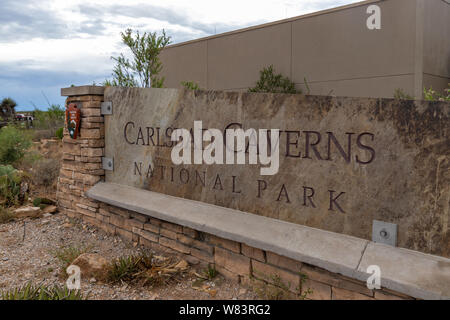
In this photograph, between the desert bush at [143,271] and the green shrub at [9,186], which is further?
the green shrub at [9,186]

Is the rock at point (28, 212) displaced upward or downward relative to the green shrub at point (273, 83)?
downward

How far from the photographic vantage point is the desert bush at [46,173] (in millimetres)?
6938

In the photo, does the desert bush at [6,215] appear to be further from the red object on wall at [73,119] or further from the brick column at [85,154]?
the red object on wall at [73,119]

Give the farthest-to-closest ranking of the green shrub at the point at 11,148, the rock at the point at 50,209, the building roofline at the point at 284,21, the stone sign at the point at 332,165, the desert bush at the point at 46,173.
Result: the building roofline at the point at 284,21 → the green shrub at the point at 11,148 → the desert bush at the point at 46,173 → the rock at the point at 50,209 → the stone sign at the point at 332,165

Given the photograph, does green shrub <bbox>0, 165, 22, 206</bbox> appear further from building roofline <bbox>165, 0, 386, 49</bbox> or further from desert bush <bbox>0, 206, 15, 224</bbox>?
building roofline <bbox>165, 0, 386, 49</bbox>

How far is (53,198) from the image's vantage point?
6.26m

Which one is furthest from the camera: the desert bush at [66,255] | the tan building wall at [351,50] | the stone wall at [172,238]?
the tan building wall at [351,50]

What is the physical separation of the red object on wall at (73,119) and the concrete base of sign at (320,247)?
1.94 meters

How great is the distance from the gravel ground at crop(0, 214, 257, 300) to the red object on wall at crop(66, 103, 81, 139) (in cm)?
134

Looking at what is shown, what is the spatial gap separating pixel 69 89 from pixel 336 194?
430 centimetres

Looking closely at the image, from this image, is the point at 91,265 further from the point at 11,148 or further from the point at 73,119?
the point at 11,148

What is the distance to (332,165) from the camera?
2.93 meters

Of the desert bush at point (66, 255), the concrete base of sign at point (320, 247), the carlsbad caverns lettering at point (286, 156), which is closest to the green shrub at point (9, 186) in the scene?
the desert bush at point (66, 255)
